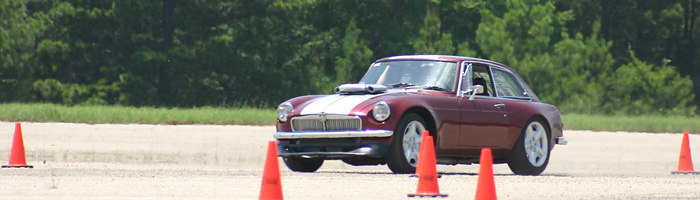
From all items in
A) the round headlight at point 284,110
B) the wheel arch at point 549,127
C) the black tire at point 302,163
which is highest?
the round headlight at point 284,110

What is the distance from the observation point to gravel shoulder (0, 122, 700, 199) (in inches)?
410

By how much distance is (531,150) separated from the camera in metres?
14.8

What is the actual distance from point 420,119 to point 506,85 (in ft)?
7.63

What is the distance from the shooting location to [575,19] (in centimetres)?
4944

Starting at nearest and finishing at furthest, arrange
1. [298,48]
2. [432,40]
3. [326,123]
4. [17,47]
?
[326,123] → [17,47] → [432,40] → [298,48]

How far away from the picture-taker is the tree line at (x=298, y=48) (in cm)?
4188

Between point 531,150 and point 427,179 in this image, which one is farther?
point 531,150

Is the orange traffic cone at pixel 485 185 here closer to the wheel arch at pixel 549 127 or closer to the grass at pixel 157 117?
the wheel arch at pixel 549 127

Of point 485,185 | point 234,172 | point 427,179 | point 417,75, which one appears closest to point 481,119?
point 417,75

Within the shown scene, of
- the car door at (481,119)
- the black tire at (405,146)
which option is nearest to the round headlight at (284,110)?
the black tire at (405,146)

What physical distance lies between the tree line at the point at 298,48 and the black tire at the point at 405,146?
26.6m

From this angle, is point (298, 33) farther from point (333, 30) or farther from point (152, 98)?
point (152, 98)

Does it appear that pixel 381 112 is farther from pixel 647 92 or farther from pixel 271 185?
pixel 647 92

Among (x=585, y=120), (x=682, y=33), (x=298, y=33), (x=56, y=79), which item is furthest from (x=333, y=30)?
(x=585, y=120)
